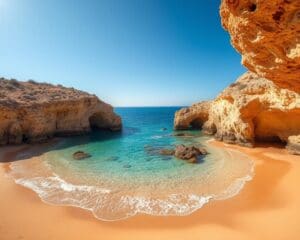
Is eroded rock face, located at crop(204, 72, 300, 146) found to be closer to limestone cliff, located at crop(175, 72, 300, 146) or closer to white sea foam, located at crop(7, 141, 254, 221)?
limestone cliff, located at crop(175, 72, 300, 146)

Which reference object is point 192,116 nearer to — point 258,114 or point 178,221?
point 258,114

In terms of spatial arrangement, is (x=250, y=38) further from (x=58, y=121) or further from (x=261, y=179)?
(x=58, y=121)

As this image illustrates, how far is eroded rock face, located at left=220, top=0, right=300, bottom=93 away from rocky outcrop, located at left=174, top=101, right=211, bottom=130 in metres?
25.9

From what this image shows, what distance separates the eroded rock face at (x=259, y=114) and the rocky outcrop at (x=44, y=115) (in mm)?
18337

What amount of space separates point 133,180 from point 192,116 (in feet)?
→ 72.9

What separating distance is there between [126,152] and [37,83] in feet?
92.8

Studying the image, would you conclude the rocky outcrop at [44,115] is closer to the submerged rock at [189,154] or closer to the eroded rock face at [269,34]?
the submerged rock at [189,154]

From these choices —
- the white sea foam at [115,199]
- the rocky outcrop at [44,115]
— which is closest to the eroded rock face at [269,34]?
the white sea foam at [115,199]

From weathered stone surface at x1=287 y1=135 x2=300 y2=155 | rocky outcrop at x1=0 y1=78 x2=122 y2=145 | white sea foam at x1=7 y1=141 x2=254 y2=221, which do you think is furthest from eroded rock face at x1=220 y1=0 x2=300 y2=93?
rocky outcrop at x1=0 y1=78 x2=122 y2=145

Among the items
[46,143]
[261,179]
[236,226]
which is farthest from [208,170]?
[46,143]

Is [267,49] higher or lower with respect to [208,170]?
A: higher

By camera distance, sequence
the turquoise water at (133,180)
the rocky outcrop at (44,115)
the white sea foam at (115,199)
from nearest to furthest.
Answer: the white sea foam at (115,199) → the turquoise water at (133,180) → the rocky outcrop at (44,115)

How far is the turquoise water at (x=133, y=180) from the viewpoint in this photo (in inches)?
355

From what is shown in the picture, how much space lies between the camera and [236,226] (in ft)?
23.5
